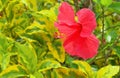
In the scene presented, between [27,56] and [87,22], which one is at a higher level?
[87,22]

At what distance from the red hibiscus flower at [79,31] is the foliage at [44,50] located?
0.28 ft

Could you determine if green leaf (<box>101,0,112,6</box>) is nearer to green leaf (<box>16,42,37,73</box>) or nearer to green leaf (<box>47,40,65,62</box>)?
green leaf (<box>47,40,65,62</box>)

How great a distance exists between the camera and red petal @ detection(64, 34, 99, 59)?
1.09 m

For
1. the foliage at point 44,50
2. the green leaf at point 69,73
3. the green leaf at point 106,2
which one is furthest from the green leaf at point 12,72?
the green leaf at point 106,2

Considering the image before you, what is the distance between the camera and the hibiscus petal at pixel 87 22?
1.08 metres

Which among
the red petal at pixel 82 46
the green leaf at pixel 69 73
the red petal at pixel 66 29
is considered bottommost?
the green leaf at pixel 69 73

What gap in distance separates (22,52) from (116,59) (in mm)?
559

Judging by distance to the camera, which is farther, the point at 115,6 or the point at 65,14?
the point at 115,6

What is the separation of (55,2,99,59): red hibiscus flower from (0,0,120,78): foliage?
86mm

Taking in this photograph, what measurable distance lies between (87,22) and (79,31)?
0.13 feet

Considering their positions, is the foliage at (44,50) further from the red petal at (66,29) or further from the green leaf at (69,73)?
the red petal at (66,29)

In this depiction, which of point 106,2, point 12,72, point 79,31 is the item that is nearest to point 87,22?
point 79,31

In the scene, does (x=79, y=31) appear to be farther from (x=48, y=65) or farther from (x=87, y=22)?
(x=48, y=65)

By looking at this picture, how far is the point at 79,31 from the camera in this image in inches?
43.5
